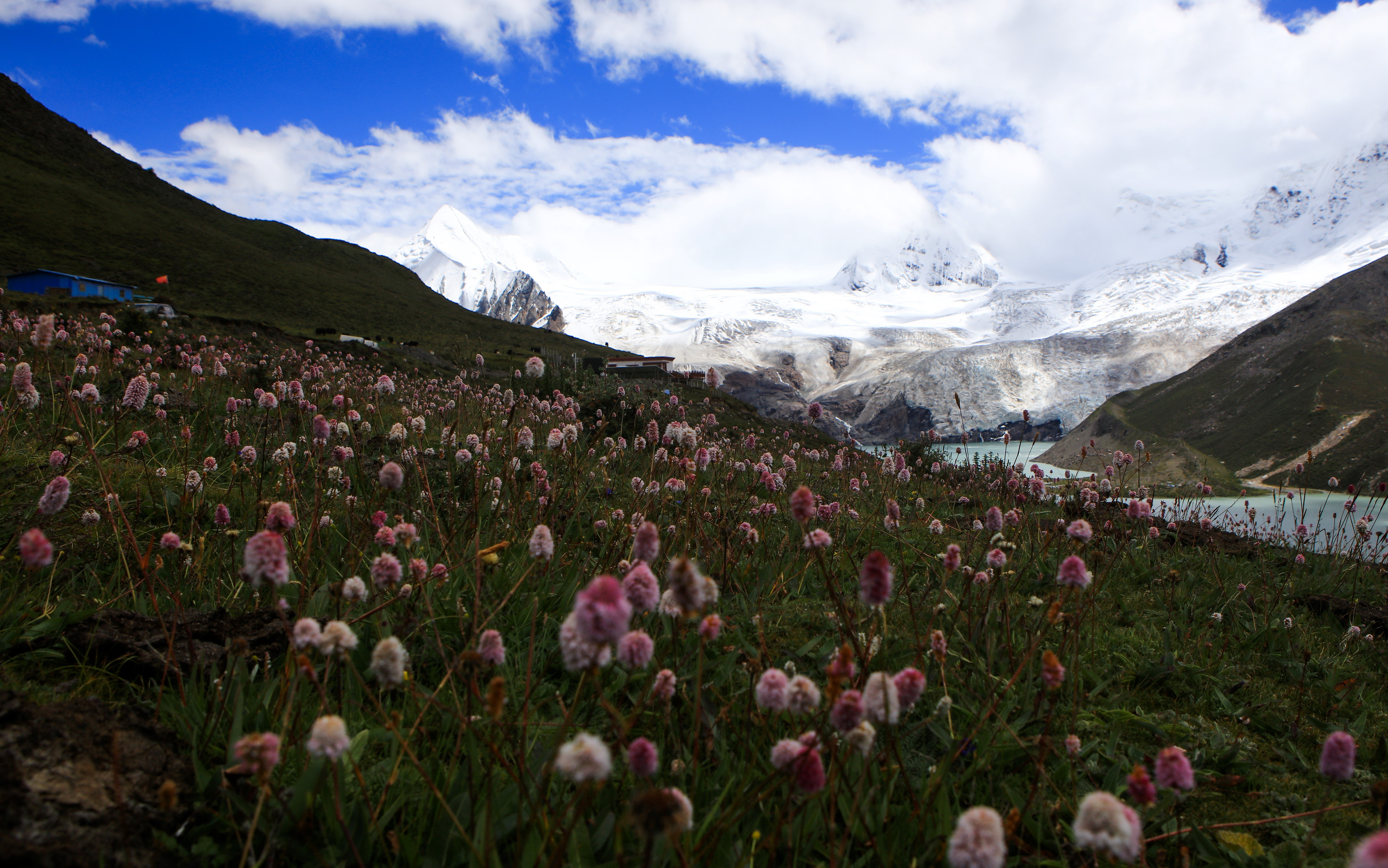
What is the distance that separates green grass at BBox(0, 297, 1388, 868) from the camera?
5.01 ft

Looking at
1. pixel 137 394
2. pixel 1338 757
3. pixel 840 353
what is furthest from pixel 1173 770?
pixel 840 353

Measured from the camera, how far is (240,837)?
1.37 m

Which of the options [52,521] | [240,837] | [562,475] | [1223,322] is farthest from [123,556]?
[1223,322]

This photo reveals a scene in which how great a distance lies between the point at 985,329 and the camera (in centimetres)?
9594

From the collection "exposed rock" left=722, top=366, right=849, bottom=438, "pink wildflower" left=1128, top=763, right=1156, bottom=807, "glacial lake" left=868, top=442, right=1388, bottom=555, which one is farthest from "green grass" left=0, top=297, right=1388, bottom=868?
"exposed rock" left=722, top=366, right=849, bottom=438

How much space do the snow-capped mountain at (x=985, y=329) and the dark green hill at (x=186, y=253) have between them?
2771 centimetres

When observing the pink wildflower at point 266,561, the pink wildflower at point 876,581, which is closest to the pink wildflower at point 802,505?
the pink wildflower at point 876,581

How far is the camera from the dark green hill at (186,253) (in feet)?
165

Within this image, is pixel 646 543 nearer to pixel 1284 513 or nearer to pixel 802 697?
pixel 802 697

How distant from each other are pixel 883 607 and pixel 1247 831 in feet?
5.40

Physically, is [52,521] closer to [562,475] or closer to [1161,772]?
[562,475]

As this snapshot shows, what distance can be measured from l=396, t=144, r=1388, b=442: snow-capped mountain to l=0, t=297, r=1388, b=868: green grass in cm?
1349

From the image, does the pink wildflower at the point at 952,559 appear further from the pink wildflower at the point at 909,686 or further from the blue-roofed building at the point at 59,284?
the blue-roofed building at the point at 59,284

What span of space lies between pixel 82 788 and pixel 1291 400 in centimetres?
2268
